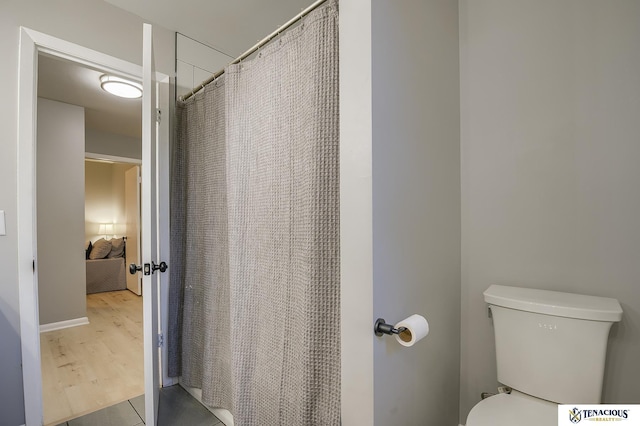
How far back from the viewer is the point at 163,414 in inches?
67.9

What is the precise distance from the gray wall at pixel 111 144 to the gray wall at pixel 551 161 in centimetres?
472

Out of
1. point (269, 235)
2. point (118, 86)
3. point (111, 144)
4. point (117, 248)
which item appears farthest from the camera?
point (117, 248)

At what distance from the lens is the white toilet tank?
3.22 feet

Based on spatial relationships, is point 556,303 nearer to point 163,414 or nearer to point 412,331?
point 412,331

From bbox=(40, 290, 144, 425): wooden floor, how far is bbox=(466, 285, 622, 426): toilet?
7.53ft

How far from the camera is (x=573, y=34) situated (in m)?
1.13

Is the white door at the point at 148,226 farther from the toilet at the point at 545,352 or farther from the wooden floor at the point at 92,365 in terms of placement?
the toilet at the point at 545,352

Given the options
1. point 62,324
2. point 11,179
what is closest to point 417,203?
point 11,179

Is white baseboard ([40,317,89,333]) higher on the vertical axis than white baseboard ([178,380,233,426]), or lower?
lower

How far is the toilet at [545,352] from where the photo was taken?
0.98m

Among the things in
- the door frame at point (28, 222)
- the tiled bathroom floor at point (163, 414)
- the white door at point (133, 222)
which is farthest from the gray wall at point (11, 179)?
the white door at point (133, 222)

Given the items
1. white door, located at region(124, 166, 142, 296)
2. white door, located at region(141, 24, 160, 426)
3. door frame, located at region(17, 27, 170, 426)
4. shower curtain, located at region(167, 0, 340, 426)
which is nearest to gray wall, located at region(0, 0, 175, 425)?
door frame, located at region(17, 27, 170, 426)

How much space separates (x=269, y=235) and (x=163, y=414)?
4.64ft

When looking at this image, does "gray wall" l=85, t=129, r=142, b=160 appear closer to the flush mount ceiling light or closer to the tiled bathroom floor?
the flush mount ceiling light
